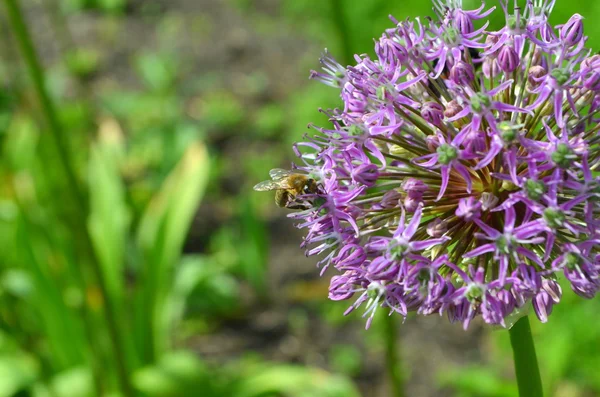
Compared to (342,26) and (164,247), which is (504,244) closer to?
(342,26)

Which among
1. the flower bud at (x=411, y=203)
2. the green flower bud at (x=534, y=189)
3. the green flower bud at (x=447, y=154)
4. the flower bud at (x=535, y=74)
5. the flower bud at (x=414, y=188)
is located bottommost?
the green flower bud at (x=534, y=189)

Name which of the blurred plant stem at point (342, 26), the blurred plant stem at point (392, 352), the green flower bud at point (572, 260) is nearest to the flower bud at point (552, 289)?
the green flower bud at point (572, 260)

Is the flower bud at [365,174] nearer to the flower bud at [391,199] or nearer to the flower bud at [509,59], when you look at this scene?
the flower bud at [391,199]

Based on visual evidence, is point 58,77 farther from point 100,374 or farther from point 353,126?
point 353,126

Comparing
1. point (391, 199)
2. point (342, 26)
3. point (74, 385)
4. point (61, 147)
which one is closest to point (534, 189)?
point (391, 199)

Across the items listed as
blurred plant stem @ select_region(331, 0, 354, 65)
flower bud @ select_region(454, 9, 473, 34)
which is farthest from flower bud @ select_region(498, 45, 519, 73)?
blurred plant stem @ select_region(331, 0, 354, 65)

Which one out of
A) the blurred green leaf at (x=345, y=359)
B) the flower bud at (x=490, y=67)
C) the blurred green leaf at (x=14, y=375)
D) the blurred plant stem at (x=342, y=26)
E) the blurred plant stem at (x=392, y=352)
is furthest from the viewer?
the blurred green leaf at (x=345, y=359)

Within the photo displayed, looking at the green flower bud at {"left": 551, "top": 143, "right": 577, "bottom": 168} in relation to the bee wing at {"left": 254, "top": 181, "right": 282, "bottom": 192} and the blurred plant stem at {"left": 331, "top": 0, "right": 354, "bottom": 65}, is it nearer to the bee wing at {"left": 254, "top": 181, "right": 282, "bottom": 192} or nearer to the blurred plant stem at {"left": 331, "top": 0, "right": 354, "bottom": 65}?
the bee wing at {"left": 254, "top": 181, "right": 282, "bottom": 192}
